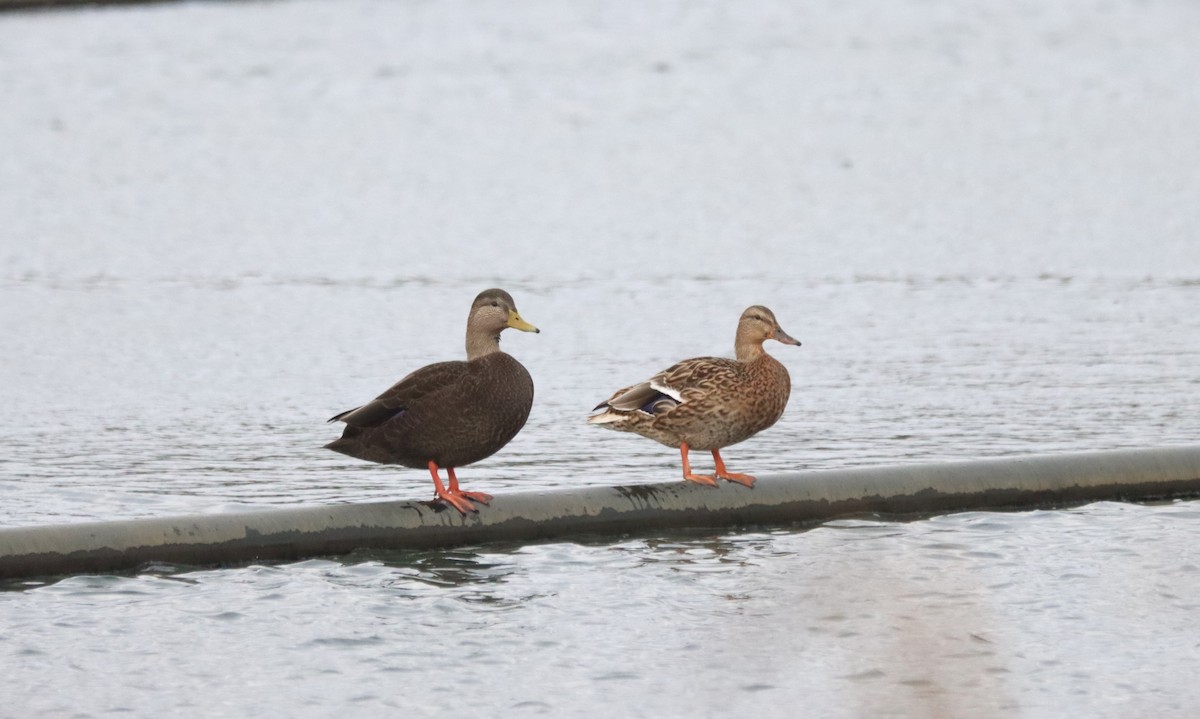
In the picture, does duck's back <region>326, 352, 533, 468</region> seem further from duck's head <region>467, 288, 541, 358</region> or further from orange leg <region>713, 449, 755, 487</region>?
orange leg <region>713, 449, 755, 487</region>

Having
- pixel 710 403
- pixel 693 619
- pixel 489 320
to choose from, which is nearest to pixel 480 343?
pixel 489 320

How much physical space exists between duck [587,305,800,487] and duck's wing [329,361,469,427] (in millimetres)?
774

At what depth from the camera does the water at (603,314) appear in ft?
18.3

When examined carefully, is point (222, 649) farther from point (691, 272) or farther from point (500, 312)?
point (691, 272)

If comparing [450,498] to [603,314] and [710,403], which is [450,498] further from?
[603,314]

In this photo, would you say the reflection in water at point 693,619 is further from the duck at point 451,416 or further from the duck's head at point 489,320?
the duck's head at point 489,320

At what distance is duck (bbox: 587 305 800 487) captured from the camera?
7129 millimetres

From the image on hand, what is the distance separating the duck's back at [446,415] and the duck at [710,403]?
1.83 feet

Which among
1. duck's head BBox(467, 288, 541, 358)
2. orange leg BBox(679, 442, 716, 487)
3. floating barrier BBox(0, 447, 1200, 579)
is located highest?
duck's head BBox(467, 288, 541, 358)

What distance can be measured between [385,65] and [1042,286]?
11.7m

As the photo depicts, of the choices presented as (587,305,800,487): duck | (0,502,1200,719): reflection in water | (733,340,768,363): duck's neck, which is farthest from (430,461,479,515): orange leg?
(733,340,768,363): duck's neck

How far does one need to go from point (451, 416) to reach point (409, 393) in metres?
0.19

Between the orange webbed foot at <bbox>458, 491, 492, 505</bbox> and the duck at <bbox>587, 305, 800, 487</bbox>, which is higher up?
the duck at <bbox>587, 305, 800, 487</bbox>

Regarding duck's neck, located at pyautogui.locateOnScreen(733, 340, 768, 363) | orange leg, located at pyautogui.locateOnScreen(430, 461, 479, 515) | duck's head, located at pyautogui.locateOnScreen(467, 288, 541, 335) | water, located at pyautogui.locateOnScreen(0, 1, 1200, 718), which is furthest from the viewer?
duck's neck, located at pyautogui.locateOnScreen(733, 340, 768, 363)
